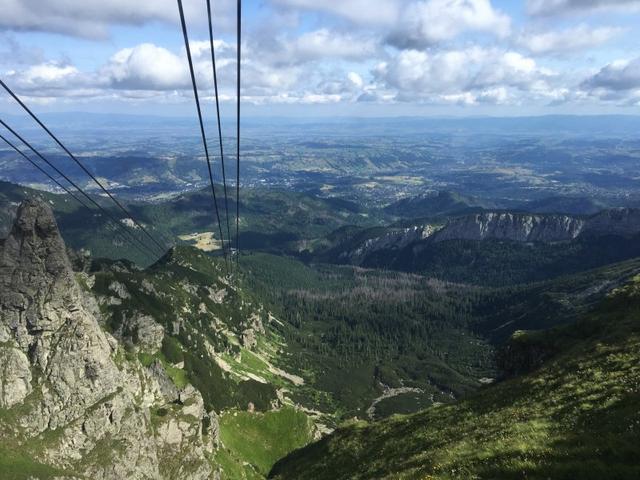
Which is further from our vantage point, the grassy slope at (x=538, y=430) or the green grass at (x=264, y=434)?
the green grass at (x=264, y=434)

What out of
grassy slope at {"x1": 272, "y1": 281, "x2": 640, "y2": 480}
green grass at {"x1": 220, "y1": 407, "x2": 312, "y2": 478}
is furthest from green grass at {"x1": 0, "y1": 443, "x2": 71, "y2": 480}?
green grass at {"x1": 220, "y1": 407, "x2": 312, "y2": 478}

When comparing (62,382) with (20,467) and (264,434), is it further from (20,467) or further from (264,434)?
(264,434)

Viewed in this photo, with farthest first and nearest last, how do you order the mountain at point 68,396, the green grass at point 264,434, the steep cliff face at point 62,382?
the green grass at point 264,434 → the steep cliff face at point 62,382 → the mountain at point 68,396

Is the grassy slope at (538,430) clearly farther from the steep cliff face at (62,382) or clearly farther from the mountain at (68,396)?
the mountain at (68,396)

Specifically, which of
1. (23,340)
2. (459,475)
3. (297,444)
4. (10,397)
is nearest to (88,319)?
(23,340)

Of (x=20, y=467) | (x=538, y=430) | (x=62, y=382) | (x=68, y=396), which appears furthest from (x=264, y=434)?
(x=538, y=430)

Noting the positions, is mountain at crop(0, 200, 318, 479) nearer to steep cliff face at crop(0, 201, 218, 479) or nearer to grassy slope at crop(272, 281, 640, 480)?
steep cliff face at crop(0, 201, 218, 479)

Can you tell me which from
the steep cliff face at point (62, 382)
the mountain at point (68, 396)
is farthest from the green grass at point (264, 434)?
the steep cliff face at point (62, 382)
